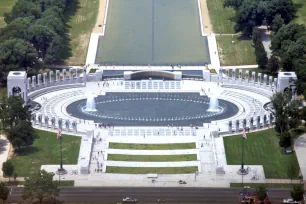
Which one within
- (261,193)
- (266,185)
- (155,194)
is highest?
(261,193)

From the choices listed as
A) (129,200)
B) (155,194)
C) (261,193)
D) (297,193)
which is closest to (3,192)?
(129,200)

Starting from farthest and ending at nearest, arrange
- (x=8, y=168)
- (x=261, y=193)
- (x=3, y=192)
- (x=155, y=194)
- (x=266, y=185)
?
1. (x=266, y=185)
2. (x=8, y=168)
3. (x=155, y=194)
4. (x=3, y=192)
5. (x=261, y=193)

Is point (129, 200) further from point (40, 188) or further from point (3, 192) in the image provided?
point (3, 192)

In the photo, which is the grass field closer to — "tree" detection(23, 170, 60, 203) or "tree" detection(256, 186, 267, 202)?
"tree" detection(256, 186, 267, 202)

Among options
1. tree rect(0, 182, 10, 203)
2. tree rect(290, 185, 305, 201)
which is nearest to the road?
tree rect(0, 182, 10, 203)

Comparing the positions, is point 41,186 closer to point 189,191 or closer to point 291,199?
point 189,191

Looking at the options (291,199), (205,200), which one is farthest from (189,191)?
(291,199)
